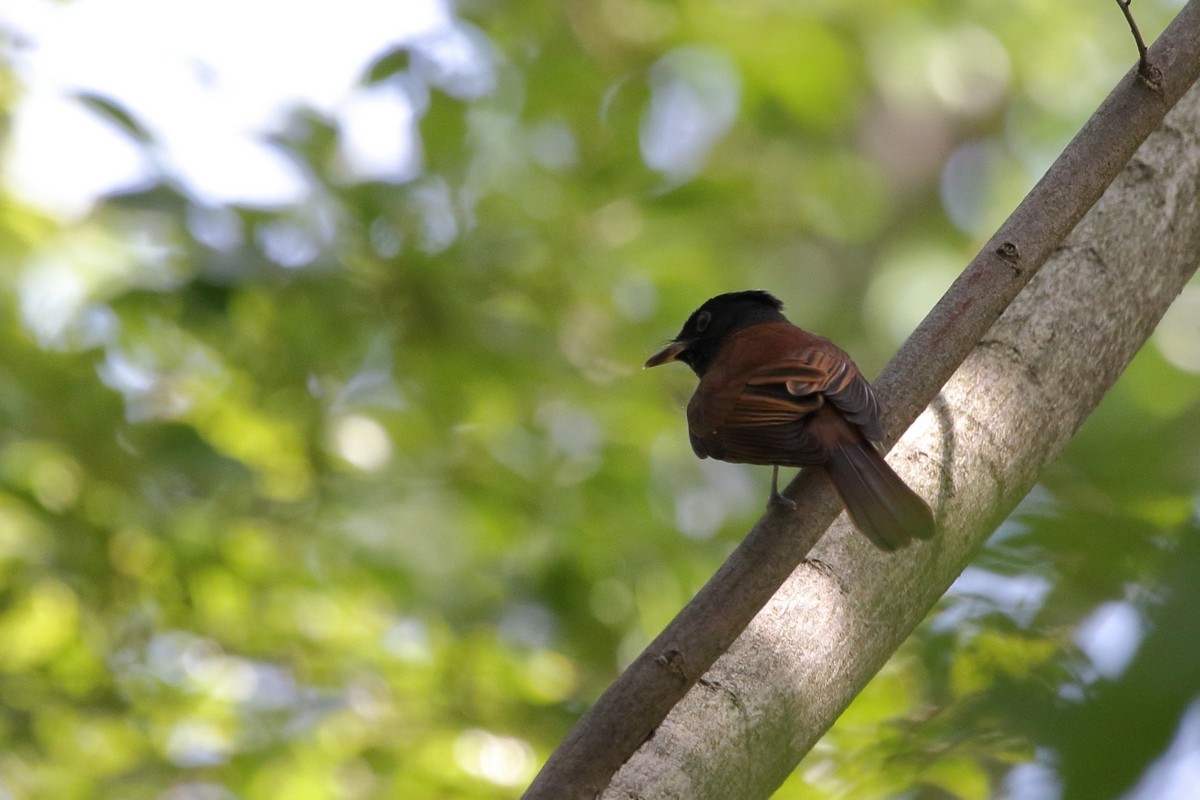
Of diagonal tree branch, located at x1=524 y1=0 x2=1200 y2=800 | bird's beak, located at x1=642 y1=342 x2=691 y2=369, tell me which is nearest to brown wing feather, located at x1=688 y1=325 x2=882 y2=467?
diagonal tree branch, located at x1=524 y1=0 x2=1200 y2=800

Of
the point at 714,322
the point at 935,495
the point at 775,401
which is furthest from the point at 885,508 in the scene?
the point at 714,322

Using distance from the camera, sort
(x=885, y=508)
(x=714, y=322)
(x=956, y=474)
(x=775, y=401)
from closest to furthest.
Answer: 1. (x=885, y=508)
2. (x=956, y=474)
3. (x=775, y=401)
4. (x=714, y=322)

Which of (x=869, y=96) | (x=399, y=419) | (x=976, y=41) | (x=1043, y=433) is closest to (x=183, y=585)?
(x=399, y=419)

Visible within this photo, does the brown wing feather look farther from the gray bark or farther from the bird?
the gray bark

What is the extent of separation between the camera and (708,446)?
3.00m

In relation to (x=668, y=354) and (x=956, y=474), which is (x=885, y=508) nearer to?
(x=956, y=474)

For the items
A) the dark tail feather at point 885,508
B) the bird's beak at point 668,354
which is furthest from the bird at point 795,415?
the bird's beak at point 668,354

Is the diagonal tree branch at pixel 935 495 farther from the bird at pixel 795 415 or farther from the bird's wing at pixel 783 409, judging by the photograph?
the bird's wing at pixel 783 409

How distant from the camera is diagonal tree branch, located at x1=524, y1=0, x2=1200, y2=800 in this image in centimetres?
Result: 186

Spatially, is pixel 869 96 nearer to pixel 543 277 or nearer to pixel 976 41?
pixel 976 41

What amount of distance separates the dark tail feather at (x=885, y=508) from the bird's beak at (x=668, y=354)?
1762 mm

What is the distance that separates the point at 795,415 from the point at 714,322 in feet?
3.51

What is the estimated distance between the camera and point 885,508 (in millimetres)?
2021

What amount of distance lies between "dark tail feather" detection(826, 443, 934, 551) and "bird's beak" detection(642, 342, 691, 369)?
5.78 ft
